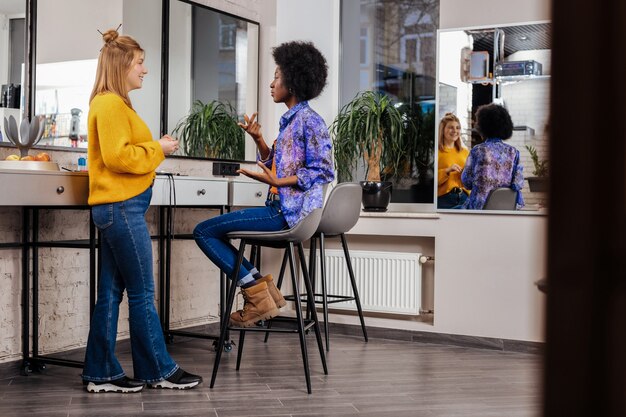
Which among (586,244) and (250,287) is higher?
(586,244)

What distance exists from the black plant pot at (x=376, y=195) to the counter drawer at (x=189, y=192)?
107cm

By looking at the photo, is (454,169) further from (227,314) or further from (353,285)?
(227,314)

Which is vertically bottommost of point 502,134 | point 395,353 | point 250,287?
point 395,353

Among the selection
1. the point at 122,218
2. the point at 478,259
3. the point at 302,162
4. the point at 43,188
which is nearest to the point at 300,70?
the point at 302,162

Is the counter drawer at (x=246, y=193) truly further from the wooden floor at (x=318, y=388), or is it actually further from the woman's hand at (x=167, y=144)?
the woman's hand at (x=167, y=144)

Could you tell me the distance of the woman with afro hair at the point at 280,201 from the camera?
3.38m

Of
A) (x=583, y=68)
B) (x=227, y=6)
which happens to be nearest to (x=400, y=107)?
(x=227, y=6)

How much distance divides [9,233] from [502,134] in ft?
8.96

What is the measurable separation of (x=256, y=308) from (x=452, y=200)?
1776 mm

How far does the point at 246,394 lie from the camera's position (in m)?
3.28

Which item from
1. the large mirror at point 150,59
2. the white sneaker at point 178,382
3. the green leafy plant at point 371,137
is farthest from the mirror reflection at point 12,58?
the green leafy plant at point 371,137

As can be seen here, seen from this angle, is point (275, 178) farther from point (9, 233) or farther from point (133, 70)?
point (9, 233)

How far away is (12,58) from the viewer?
3580 mm

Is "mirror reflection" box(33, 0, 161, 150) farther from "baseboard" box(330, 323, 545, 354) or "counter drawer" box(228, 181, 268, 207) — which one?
"baseboard" box(330, 323, 545, 354)
